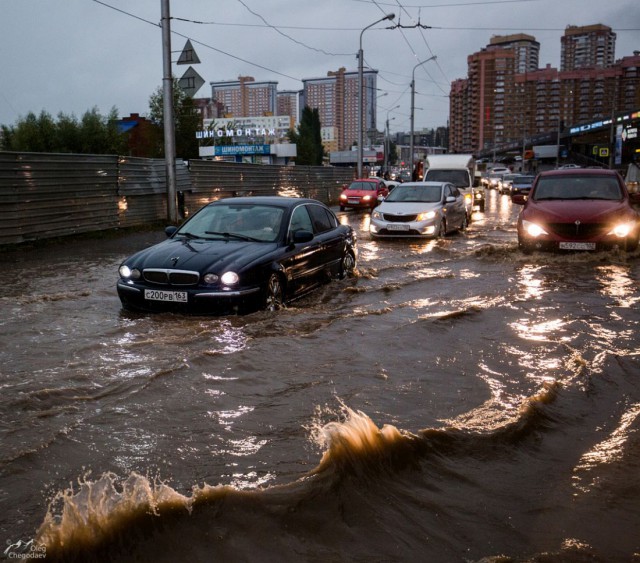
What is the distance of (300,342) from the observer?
6863mm

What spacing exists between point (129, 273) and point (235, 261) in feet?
3.99

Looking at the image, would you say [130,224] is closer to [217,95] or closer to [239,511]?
[239,511]

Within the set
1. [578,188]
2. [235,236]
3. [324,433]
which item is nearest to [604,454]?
[324,433]

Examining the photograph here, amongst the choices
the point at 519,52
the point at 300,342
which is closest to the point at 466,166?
the point at 300,342

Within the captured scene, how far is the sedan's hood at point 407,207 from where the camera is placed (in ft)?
57.1

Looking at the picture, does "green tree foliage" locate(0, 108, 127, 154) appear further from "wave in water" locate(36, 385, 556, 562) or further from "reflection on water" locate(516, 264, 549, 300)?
"wave in water" locate(36, 385, 556, 562)

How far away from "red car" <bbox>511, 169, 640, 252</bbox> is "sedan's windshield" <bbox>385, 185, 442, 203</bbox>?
4.49 metres

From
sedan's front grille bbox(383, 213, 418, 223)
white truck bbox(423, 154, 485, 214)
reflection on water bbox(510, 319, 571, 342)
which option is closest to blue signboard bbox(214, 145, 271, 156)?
white truck bbox(423, 154, 485, 214)

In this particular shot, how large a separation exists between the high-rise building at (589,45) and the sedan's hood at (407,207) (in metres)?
153

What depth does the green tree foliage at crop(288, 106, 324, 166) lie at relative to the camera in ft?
377

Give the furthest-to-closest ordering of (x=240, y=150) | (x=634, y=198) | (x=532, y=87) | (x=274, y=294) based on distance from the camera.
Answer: (x=532, y=87)
(x=240, y=150)
(x=634, y=198)
(x=274, y=294)

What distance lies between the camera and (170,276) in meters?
7.64

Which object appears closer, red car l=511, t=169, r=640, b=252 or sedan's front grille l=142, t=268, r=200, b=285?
sedan's front grille l=142, t=268, r=200, b=285

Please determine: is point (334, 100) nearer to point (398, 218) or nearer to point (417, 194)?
point (417, 194)
